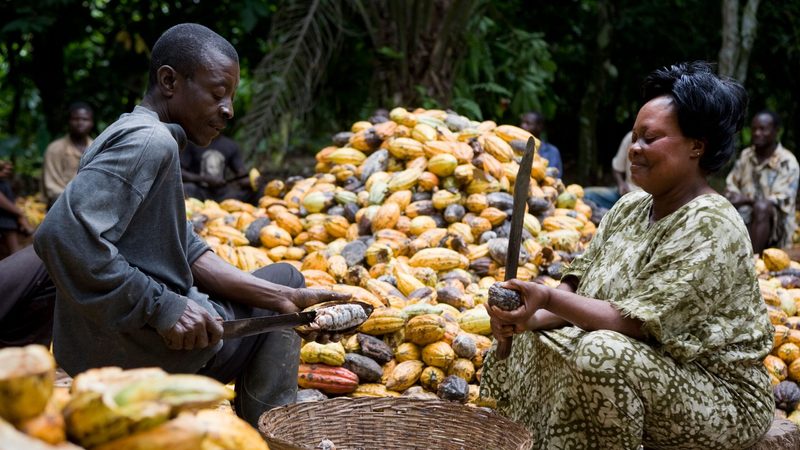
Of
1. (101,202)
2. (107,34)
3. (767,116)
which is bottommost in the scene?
(107,34)

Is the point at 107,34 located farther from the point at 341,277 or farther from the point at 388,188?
the point at 341,277

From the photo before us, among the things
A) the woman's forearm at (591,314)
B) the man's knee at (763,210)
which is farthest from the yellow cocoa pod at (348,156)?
the man's knee at (763,210)

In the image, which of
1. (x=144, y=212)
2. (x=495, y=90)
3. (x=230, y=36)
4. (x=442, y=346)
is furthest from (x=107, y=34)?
(x=144, y=212)

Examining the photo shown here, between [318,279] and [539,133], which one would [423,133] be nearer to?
[318,279]

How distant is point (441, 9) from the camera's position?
7695 millimetres

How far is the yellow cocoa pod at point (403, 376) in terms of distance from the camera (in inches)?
147

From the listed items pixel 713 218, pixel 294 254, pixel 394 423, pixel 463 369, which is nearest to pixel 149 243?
pixel 394 423

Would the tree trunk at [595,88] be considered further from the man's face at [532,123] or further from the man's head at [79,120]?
the man's head at [79,120]

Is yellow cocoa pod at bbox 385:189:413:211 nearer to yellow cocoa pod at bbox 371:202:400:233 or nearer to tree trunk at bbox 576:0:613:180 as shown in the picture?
yellow cocoa pod at bbox 371:202:400:233

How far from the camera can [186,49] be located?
2.36 m

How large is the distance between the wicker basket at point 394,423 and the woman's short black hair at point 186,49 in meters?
1.01

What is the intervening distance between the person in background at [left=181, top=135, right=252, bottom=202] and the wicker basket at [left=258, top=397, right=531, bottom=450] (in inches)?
187

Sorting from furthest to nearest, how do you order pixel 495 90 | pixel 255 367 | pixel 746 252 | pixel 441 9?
pixel 495 90
pixel 441 9
pixel 255 367
pixel 746 252

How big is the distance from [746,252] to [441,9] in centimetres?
551
